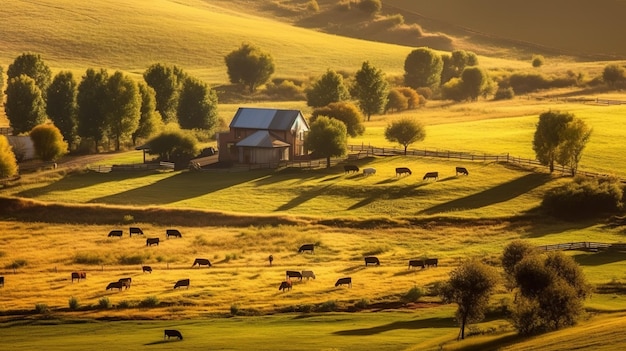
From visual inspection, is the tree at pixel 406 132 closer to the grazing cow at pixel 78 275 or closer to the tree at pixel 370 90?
the tree at pixel 370 90

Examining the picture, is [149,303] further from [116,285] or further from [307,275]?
[307,275]

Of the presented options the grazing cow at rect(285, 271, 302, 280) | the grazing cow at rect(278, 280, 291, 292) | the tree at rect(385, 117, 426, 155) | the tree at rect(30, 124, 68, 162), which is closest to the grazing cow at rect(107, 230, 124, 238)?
the grazing cow at rect(285, 271, 302, 280)

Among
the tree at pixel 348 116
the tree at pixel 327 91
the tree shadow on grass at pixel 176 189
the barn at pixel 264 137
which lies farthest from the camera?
the tree at pixel 327 91

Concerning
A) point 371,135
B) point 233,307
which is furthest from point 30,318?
point 371,135

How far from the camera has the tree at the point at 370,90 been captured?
19325cm

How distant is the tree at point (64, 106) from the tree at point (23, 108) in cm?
228

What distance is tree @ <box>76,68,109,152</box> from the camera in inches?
6299

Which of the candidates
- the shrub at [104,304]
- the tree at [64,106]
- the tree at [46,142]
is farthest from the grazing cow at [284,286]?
the tree at [64,106]

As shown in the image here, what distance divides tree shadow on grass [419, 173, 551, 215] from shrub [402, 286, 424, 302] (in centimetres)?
3369

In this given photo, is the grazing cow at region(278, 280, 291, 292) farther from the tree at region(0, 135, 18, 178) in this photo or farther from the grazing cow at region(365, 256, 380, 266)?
the tree at region(0, 135, 18, 178)

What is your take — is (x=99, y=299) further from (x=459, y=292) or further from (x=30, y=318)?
(x=459, y=292)

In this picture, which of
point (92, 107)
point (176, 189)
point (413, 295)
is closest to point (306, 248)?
point (413, 295)

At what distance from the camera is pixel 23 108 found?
16600 centimetres

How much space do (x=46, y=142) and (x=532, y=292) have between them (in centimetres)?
8526
